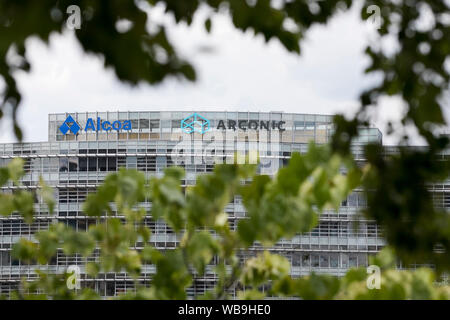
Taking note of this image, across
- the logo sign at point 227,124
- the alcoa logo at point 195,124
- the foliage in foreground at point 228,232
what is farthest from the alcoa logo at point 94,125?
the foliage in foreground at point 228,232

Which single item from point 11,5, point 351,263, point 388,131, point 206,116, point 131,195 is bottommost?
point 351,263

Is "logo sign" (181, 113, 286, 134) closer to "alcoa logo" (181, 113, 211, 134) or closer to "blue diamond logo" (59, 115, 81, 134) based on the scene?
"alcoa logo" (181, 113, 211, 134)

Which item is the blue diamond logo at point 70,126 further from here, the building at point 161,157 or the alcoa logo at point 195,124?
the alcoa logo at point 195,124

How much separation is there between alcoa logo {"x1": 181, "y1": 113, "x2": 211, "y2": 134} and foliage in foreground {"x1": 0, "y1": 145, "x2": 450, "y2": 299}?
5425cm

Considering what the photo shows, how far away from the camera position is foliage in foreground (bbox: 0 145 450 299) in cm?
404

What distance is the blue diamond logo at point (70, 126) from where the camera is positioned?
59.1 meters

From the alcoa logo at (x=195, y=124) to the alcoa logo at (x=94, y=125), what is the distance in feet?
13.3

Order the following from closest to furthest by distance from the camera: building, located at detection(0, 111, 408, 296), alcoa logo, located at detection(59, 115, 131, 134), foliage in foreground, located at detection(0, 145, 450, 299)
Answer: foliage in foreground, located at detection(0, 145, 450, 299) → building, located at detection(0, 111, 408, 296) → alcoa logo, located at detection(59, 115, 131, 134)

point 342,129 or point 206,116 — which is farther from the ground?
point 206,116

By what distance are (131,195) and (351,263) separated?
55.4 metres

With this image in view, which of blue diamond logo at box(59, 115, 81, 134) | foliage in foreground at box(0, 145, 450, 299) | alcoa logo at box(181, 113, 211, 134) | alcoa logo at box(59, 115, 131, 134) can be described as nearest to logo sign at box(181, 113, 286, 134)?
alcoa logo at box(181, 113, 211, 134)

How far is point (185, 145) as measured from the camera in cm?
5888
